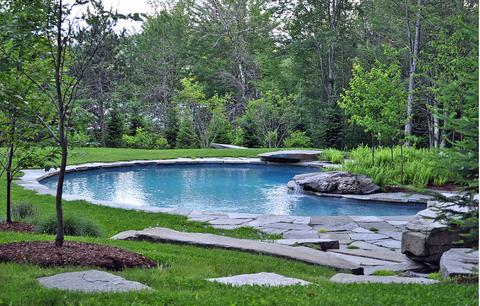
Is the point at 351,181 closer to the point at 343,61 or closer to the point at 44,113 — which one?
the point at 44,113

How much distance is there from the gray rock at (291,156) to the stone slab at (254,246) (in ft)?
31.6

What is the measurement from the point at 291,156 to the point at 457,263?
11130 mm

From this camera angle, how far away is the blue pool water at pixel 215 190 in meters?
8.60

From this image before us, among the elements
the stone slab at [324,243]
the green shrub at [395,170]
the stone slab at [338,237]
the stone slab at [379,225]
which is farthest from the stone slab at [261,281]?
the green shrub at [395,170]

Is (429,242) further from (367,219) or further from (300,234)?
(367,219)

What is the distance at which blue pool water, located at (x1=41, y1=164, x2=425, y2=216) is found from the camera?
28.2 feet

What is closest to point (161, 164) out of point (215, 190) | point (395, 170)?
point (215, 190)

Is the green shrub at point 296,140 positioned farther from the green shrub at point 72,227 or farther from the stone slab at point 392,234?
the green shrub at point 72,227

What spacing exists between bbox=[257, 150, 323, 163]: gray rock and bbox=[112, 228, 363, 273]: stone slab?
962 cm

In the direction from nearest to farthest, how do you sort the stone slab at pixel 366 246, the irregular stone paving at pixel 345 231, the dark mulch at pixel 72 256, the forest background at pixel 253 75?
1. the dark mulch at pixel 72 256
2. the irregular stone paving at pixel 345 231
3. the stone slab at pixel 366 246
4. the forest background at pixel 253 75

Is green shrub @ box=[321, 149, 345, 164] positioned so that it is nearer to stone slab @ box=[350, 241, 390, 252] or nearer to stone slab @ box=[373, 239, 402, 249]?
stone slab @ box=[373, 239, 402, 249]

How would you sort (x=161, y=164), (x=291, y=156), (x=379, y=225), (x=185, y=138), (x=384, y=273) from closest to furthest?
(x=384, y=273), (x=379, y=225), (x=291, y=156), (x=161, y=164), (x=185, y=138)

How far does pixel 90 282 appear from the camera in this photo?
2734mm

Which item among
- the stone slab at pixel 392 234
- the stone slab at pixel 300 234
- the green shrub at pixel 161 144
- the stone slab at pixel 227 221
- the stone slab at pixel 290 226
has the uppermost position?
the green shrub at pixel 161 144
